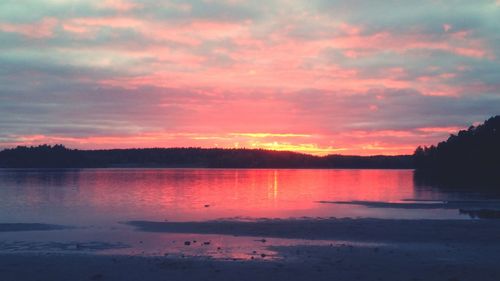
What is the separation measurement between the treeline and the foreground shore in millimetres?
103808

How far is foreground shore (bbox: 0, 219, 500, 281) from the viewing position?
18688 mm

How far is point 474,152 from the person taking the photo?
458ft

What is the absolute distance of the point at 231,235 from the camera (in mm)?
30375

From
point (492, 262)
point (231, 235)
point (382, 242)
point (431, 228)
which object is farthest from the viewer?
point (431, 228)

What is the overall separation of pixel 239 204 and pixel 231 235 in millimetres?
24058

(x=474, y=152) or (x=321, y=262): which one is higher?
(x=474, y=152)

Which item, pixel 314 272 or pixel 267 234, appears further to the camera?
pixel 267 234

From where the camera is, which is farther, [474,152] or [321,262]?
[474,152]

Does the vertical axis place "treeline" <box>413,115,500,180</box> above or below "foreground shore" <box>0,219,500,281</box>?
above

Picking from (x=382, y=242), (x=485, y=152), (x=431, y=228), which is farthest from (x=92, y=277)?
(x=485, y=152)

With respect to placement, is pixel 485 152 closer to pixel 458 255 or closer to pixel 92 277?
pixel 458 255

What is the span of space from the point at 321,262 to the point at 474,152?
131594 millimetres

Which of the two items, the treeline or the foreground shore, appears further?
the treeline

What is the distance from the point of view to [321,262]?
21.0 meters
